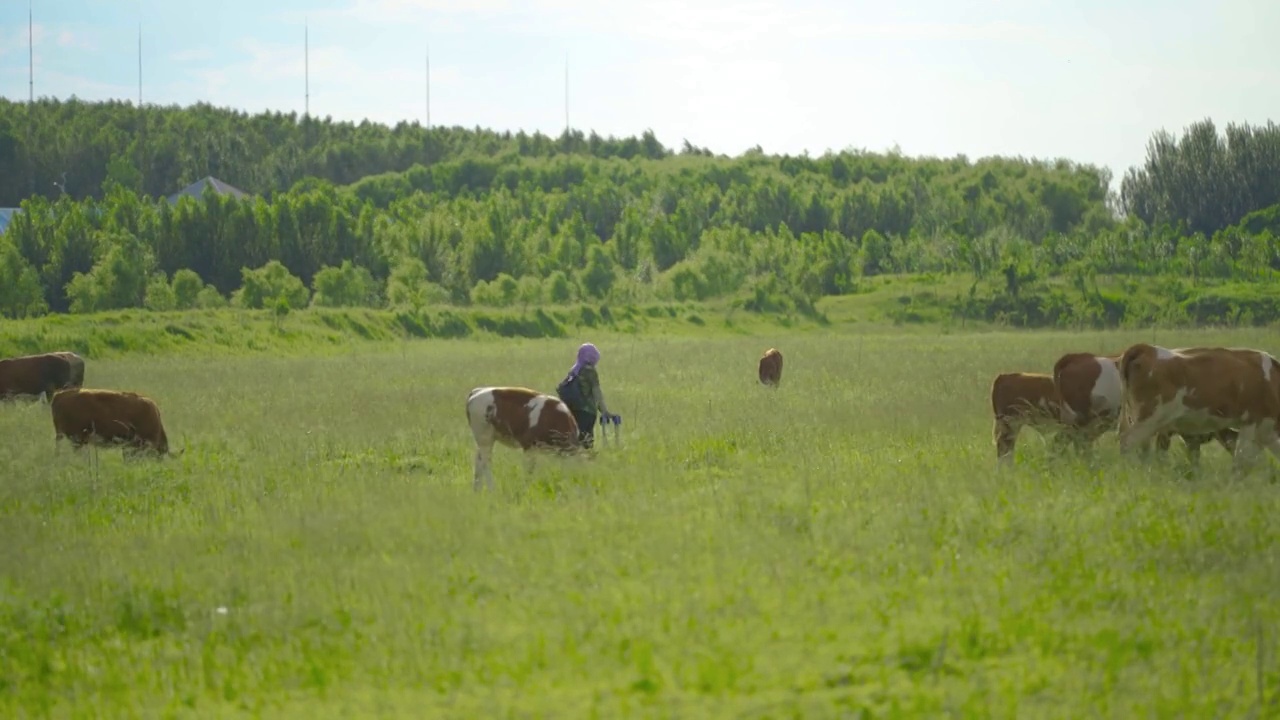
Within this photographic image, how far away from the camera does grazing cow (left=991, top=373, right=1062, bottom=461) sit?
49.0 feet

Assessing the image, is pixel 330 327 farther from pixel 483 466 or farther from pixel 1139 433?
pixel 1139 433

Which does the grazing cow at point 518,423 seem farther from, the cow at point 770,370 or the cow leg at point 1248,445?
the cow at point 770,370

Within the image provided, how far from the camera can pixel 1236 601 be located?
28.8 feet

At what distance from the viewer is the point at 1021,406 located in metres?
15.0

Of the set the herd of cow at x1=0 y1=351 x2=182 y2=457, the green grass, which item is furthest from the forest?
the herd of cow at x1=0 y1=351 x2=182 y2=457

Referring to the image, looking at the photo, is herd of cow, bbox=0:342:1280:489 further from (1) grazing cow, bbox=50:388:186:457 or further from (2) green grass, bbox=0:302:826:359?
(2) green grass, bbox=0:302:826:359

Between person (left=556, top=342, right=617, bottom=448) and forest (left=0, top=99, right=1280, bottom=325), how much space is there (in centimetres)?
4405

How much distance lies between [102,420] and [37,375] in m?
10.00

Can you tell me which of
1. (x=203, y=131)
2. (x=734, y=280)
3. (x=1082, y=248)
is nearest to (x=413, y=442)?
(x=734, y=280)

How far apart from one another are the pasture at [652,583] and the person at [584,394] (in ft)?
1.81

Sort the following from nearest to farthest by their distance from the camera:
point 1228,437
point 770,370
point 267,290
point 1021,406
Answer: point 1228,437
point 1021,406
point 770,370
point 267,290

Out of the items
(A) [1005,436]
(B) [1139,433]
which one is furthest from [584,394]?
(B) [1139,433]

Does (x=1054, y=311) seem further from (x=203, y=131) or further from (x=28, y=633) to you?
(x=203, y=131)

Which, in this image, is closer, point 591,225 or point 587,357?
point 587,357
